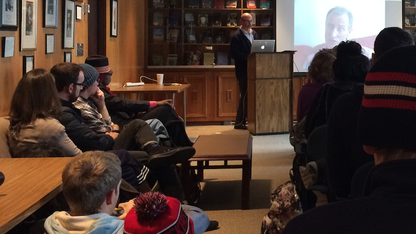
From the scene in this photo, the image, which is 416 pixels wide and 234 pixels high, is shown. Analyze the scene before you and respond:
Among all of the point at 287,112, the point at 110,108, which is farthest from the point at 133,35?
the point at 110,108

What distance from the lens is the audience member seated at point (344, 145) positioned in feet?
6.20

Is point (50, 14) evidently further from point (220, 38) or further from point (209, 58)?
point (220, 38)

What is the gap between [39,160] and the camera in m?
2.40

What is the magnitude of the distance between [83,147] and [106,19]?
116 inches

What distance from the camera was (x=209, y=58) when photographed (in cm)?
841

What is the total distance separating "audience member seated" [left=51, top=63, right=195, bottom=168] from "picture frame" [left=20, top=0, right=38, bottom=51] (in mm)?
396

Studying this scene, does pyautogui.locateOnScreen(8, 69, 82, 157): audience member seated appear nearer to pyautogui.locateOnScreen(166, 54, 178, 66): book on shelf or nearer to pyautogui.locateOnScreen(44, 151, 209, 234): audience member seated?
pyautogui.locateOnScreen(44, 151, 209, 234): audience member seated

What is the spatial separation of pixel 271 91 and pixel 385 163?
630 cm

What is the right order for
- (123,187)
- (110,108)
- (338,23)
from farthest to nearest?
(338,23)
(110,108)
(123,187)

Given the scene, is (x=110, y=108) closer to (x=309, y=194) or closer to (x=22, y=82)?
(x=22, y=82)

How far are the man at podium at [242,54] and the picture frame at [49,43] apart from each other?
12.2 feet

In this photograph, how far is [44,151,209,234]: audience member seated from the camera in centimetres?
169

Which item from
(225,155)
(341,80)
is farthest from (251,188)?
(341,80)

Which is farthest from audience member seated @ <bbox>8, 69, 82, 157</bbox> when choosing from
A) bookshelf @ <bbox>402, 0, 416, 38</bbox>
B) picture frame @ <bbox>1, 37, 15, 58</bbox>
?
bookshelf @ <bbox>402, 0, 416, 38</bbox>
